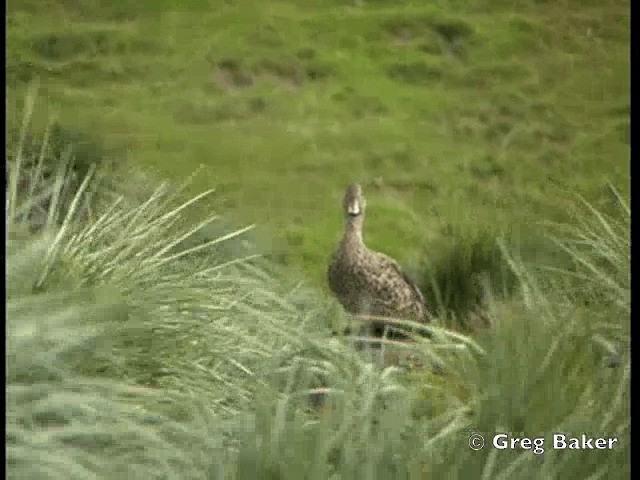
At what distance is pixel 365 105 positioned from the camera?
4.20 ft

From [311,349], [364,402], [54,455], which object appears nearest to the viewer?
[54,455]

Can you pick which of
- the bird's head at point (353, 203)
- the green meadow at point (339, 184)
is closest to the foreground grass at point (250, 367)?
the green meadow at point (339, 184)

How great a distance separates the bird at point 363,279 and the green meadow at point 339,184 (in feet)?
0.05

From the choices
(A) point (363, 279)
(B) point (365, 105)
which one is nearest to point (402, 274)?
(A) point (363, 279)

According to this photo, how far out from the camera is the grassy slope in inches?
49.6

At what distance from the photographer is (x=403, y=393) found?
3.81 ft

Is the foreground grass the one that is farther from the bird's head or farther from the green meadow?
the bird's head

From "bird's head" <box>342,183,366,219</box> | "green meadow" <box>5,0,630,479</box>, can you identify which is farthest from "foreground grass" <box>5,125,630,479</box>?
"bird's head" <box>342,183,366,219</box>

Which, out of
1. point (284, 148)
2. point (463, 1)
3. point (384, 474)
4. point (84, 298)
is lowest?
point (384, 474)

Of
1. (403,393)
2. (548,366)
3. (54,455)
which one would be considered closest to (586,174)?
(548,366)

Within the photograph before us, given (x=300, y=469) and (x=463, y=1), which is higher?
(x=463, y=1)

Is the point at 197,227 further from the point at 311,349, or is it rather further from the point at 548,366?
the point at 548,366

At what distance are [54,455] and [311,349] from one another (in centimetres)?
36

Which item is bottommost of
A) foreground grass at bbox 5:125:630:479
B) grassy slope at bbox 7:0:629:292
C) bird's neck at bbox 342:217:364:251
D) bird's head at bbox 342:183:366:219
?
foreground grass at bbox 5:125:630:479
